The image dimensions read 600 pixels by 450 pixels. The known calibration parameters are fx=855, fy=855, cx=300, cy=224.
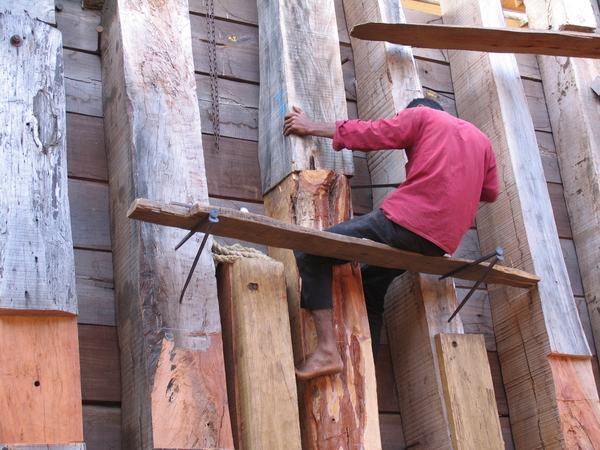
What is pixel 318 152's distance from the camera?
3.52 metres

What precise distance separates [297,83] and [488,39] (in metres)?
1.04

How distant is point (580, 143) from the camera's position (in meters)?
4.34

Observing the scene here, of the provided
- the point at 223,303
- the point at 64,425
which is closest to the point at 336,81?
the point at 223,303

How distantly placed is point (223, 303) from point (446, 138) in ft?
3.48

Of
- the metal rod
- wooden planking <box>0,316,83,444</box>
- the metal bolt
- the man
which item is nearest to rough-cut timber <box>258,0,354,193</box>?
the man

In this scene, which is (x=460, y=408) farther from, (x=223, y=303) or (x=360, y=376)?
(x=223, y=303)

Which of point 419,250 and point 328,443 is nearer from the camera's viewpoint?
point 328,443

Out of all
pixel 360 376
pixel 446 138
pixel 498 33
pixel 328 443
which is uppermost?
pixel 498 33

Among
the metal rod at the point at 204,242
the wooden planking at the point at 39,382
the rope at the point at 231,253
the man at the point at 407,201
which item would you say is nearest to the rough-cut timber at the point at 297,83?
the man at the point at 407,201

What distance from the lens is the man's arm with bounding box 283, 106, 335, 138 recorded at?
3416 millimetres

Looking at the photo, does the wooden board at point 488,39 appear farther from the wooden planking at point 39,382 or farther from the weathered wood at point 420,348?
the wooden planking at point 39,382

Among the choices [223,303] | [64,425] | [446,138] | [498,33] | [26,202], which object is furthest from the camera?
[498,33]

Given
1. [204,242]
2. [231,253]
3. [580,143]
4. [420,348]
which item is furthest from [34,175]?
[580,143]

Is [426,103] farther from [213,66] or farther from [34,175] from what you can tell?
[34,175]
